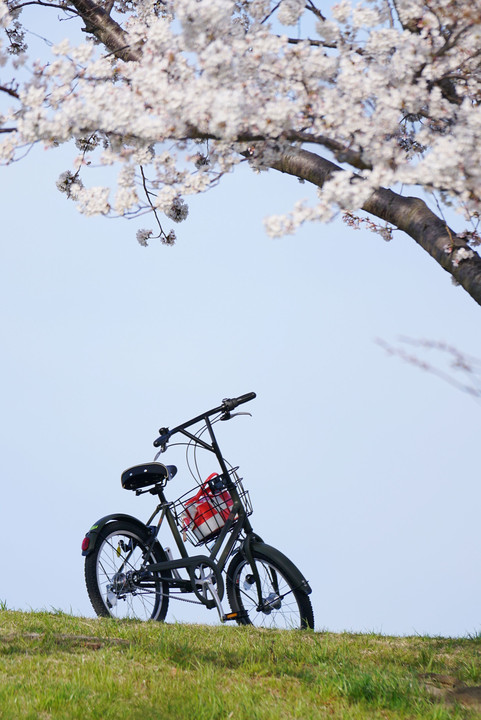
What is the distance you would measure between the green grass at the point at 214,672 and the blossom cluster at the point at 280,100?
118 inches

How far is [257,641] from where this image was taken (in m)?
6.01

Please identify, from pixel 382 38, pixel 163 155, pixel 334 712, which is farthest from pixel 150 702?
pixel 382 38

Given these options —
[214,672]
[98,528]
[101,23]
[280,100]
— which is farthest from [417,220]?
[98,528]

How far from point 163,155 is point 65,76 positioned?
2.64 ft

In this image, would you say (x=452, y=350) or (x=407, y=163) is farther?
(x=452, y=350)

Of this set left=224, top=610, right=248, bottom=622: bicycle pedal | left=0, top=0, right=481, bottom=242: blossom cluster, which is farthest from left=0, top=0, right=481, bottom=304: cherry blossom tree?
left=224, top=610, right=248, bottom=622: bicycle pedal

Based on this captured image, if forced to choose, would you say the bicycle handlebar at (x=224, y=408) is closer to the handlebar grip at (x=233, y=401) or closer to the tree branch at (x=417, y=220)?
the handlebar grip at (x=233, y=401)

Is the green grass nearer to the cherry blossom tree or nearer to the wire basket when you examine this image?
the wire basket

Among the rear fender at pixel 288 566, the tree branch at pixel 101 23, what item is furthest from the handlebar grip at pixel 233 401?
the tree branch at pixel 101 23

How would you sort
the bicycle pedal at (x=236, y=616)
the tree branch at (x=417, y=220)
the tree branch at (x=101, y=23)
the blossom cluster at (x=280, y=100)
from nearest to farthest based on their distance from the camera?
the blossom cluster at (x=280, y=100), the tree branch at (x=417, y=220), the bicycle pedal at (x=236, y=616), the tree branch at (x=101, y=23)

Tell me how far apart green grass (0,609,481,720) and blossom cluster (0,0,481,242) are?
300 cm

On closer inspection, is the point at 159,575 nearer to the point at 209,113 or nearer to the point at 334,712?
the point at 334,712

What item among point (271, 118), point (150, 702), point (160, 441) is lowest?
point (150, 702)

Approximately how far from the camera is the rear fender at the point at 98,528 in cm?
659
